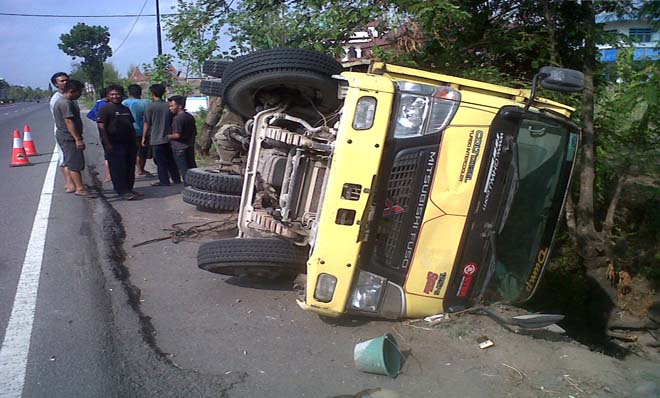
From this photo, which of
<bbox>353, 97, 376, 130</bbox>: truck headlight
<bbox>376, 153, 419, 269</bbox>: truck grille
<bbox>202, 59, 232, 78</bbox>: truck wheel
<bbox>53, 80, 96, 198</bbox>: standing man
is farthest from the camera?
<bbox>53, 80, 96, 198</bbox>: standing man

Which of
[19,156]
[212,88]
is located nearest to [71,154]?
[212,88]

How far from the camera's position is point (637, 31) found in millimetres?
6750

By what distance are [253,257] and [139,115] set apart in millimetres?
6286

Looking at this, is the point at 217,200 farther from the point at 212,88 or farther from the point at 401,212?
the point at 401,212

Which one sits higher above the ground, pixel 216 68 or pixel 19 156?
pixel 216 68

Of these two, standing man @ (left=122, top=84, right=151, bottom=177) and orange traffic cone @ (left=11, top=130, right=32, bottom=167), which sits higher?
standing man @ (left=122, top=84, right=151, bottom=177)

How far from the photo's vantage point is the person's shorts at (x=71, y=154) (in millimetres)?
7801

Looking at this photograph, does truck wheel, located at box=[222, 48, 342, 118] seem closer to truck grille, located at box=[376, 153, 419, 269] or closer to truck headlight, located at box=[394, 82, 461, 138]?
truck headlight, located at box=[394, 82, 461, 138]

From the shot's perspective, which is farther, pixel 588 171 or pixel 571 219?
pixel 571 219

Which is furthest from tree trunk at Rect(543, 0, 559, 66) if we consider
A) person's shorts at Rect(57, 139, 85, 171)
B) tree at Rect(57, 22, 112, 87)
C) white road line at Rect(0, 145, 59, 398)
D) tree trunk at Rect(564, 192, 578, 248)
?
tree at Rect(57, 22, 112, 87)

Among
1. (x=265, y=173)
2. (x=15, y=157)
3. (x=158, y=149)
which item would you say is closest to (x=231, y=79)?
(x=265, y=173)

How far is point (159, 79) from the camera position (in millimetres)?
11766

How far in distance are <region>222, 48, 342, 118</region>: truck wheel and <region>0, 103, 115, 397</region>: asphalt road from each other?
206 centimetres

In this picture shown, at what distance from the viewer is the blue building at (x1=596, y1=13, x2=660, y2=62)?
18.2ft
